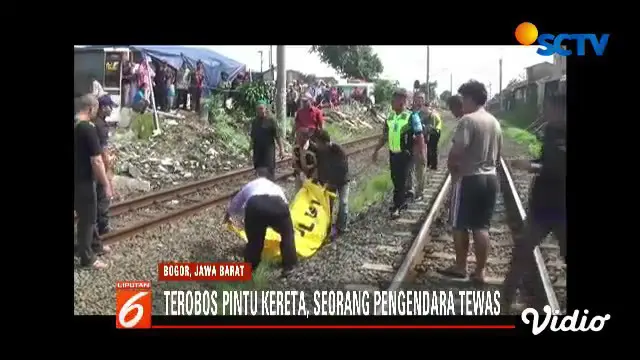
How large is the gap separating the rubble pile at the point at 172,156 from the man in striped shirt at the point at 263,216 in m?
0.47

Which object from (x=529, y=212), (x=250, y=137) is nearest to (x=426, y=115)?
(x=529, y=212)

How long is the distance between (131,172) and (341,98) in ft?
6.27

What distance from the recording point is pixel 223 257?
528 cm

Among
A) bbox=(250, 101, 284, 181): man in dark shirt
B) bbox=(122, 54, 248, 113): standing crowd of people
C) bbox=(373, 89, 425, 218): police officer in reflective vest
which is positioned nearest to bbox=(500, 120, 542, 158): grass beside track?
bbox=(373, 89, 425, 218): police officer in reflective vest

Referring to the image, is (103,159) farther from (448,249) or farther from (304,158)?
(448,249)

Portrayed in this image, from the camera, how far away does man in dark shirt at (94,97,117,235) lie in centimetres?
530

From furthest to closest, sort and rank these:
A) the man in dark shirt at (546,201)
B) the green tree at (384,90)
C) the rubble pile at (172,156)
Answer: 1. the rubble pile at (172,156)
2. the green tree at (384,90)
3. the man in dark shirt at (546,201)

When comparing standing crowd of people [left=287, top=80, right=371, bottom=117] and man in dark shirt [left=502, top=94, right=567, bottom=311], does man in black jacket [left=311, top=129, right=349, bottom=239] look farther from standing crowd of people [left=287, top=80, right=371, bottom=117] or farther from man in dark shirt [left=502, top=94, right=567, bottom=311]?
man in dark shirt [left=502, top=94, right=567, bottom=311]

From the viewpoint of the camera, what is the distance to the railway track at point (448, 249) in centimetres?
511

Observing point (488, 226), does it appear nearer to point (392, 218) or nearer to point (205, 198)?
point (392, 218)

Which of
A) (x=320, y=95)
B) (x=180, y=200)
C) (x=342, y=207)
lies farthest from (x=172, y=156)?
(x=342, y=207)

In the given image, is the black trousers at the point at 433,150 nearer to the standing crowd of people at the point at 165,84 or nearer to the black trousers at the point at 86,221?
the standing crowd of people at the point at 165,84

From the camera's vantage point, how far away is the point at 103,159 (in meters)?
5.31
